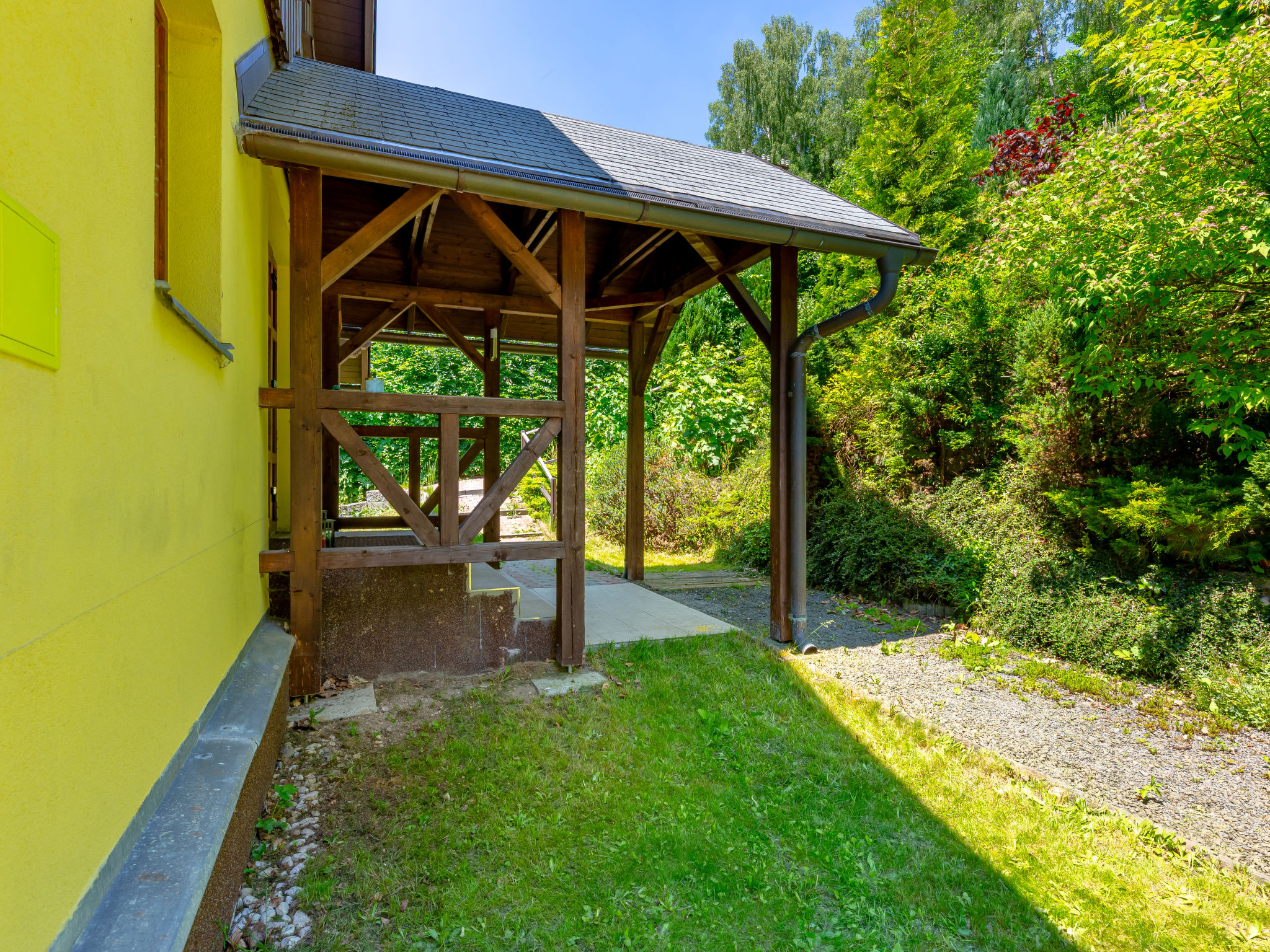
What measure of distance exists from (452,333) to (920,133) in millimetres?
7710

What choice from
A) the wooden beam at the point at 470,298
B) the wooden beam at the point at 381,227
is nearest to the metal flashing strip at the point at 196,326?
the wooden beam at the point at 381,227

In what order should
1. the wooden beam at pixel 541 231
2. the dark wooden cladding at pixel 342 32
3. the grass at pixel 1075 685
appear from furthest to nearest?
1. the dark wooden cladding at pixel 342 32
2. the wooden beam at pixel 541 231
3. the grass at pixel 1075 685

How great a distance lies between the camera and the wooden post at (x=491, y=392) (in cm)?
623

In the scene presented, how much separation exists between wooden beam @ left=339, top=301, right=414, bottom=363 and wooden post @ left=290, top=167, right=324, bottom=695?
218cm

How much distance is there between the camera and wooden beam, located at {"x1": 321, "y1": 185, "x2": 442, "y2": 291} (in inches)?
135

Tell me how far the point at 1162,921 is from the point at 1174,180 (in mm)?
4057

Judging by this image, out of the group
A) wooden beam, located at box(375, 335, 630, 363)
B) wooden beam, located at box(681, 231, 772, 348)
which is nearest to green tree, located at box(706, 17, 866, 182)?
wooden beam, located at box(375, 335, 630, 363)

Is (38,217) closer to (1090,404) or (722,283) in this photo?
(722,283)

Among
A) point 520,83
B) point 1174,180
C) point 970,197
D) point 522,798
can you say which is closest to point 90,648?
point 522,798

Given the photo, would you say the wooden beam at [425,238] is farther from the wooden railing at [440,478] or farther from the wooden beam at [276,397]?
the wooden beam at [276,397]

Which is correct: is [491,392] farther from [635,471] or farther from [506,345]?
[635,471]

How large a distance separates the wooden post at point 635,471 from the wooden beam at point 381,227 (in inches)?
133

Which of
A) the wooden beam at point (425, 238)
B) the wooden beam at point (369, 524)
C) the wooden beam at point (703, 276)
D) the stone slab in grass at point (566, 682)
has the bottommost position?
the stone slab in grass at point (566, 682)

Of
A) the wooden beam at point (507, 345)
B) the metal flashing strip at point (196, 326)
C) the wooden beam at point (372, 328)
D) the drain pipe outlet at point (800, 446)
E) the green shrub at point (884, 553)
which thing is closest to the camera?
the metal flashing strip at point (196, 326)
